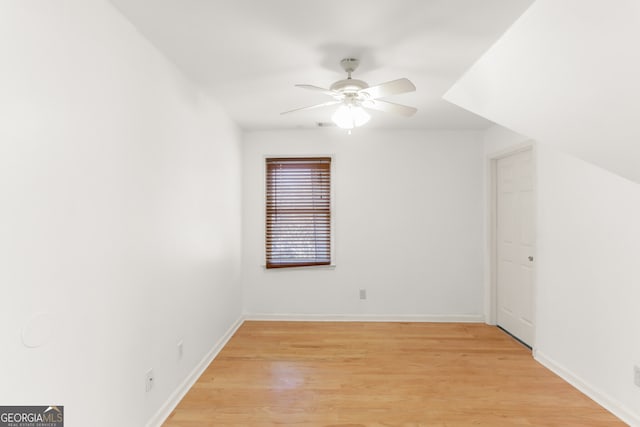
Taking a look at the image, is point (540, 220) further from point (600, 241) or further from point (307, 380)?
point (307, 380)

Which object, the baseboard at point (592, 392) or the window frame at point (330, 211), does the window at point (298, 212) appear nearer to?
the window frame at point (330, 211)

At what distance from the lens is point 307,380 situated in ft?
8.86

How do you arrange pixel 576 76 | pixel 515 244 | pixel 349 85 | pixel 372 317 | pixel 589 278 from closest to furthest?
1. pixel 576 76
2. pixel 349 85
3. pixel 589 278
4. pixel 515 244
5. pixel 372 317

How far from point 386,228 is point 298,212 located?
1139 mm

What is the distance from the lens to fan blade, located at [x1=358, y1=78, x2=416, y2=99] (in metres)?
2.02

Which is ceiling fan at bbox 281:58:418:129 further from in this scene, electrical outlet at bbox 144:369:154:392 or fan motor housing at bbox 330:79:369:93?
electrical outlet at bbox 144:369:154:392

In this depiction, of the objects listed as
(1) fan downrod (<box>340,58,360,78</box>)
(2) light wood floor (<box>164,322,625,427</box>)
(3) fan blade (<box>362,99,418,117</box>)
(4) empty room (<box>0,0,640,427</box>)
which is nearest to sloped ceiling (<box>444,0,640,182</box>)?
(4) empty room (<box>0,0,640,427</box>)

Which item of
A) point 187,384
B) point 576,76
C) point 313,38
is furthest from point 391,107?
point 187,384

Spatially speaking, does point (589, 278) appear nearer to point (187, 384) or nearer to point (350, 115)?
point (350, 115)

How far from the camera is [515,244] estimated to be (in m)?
3.65

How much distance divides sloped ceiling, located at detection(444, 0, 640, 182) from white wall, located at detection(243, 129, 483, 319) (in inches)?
54.5

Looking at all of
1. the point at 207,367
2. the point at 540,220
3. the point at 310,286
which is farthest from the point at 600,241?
the point at 207,367

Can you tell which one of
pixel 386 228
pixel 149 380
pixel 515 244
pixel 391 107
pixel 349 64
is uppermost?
pixel 349 64

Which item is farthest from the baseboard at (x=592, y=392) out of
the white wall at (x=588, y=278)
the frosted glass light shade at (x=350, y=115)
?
the frosted glass light shade at (x=350, y=115)
